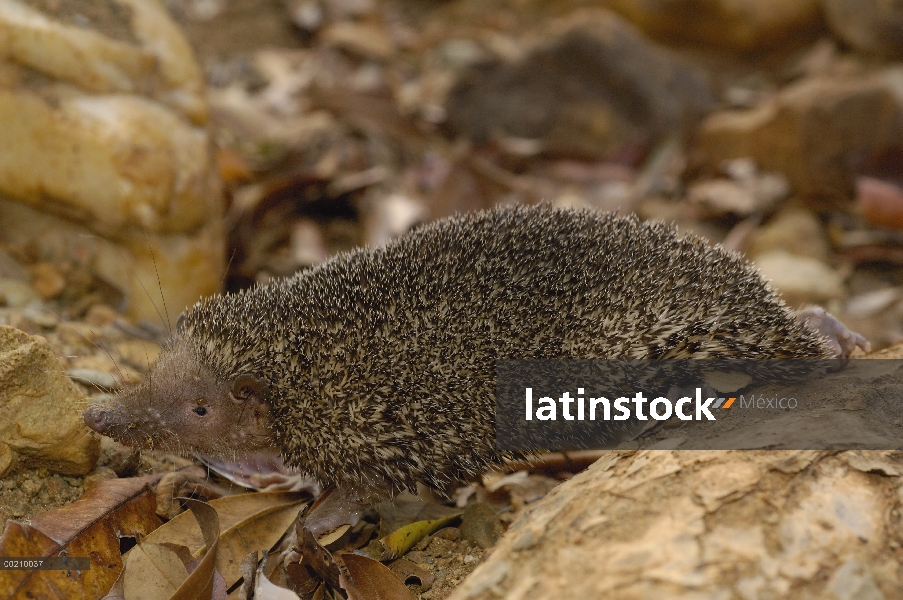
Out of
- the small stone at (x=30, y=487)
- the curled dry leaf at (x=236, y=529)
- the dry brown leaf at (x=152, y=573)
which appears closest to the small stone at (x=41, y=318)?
the small stone at (x=30, y=487)

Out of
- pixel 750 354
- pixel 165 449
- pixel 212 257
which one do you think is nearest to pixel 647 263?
pixel 750 354

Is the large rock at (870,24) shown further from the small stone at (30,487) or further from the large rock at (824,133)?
the small stone at (30,487)

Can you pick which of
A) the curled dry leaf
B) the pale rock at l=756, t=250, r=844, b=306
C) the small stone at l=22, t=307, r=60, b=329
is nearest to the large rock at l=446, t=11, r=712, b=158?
the pale rock at l=756, t=250, r=844, b=306

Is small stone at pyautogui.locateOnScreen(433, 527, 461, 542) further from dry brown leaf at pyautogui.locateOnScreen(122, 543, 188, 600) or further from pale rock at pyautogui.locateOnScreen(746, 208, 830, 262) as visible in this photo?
pale rock at pyautogui.locateOnScreen(746, 208, 830, 262)

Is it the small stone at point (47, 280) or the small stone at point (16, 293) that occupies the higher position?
the small stone at point (47, 280)

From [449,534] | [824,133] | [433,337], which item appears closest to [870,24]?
[824,133]

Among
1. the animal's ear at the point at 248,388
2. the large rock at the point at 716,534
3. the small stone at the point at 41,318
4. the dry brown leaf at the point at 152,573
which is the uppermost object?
the small stone at the point at 41,318

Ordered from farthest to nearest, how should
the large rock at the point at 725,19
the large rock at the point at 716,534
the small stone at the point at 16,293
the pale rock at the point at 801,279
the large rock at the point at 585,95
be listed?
1. the large rock at the point at 725,19
2. the large rock at the point at 585,95
3. the pale rock at the point at 801,279
4. the small stone at the point at 16,293
5. the large rock at the point at 716,534
